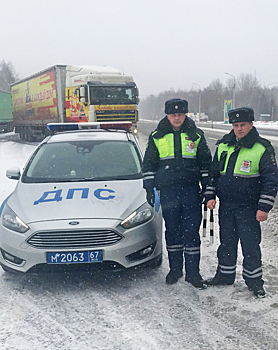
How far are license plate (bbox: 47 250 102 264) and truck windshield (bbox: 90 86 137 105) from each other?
1399 cm

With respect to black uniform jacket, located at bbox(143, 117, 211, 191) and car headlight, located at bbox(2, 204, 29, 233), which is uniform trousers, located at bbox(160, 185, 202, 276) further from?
car headlight, located at bbox(2, 204, 29, 233)

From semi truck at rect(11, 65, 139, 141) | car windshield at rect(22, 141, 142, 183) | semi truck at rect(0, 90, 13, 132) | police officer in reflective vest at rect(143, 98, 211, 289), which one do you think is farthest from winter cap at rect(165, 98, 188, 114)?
semi truck at rect(0, 90, 13, 132)

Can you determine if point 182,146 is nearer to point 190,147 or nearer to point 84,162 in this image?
point 190,147

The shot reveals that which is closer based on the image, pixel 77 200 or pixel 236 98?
pixel 77 200

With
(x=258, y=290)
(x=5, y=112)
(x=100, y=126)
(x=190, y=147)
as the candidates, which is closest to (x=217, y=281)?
(x=258, y=290)

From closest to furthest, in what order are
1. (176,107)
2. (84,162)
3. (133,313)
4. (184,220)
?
1. (133,313)
2. (176,107)
3. (184,220)
4. (84,162)

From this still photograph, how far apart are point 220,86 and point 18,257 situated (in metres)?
136

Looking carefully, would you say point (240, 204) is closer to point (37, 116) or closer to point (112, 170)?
point (112, 170)

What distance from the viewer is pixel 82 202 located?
395 centimetres

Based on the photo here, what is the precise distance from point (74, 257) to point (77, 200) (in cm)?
65

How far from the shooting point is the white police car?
141 inches

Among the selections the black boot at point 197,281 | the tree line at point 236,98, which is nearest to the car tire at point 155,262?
the black boot at point 197,281

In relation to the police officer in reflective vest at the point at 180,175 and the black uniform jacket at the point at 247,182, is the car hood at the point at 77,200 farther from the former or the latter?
the black uniform jacket at the point at 247,182

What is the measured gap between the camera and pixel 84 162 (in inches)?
195
